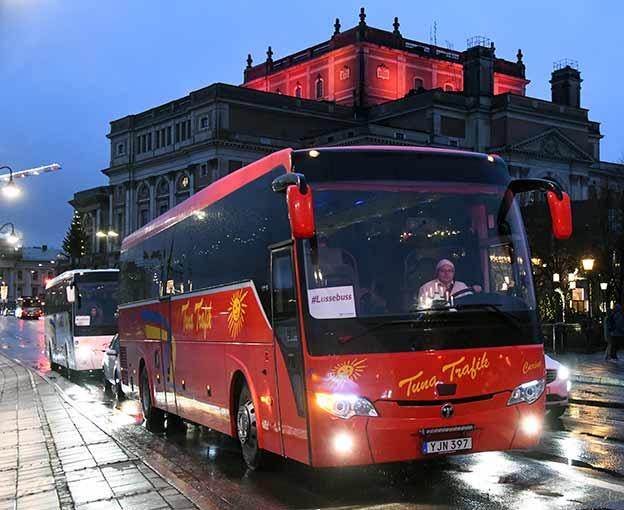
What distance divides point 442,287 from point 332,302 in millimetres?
1029

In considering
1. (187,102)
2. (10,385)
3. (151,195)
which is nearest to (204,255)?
(10,385)

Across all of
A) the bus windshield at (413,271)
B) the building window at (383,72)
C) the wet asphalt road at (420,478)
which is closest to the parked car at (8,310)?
the building window at (383,72)

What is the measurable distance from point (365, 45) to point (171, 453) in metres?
90.9

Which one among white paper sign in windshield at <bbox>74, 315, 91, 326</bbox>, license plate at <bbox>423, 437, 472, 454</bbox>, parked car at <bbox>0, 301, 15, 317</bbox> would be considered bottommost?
license plate at <bbox>423, 437, 472, 454</bbox>

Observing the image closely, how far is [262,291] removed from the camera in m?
9.13

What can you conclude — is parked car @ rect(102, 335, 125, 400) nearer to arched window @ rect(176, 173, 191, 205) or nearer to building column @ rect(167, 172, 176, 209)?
arched window @ rect(176, 173, 191, 205)

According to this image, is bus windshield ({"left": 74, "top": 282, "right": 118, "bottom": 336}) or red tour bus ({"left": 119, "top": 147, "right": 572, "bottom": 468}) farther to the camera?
bus windshield ({"left": 74, "top": 282, "right": 118, "bottom": 336})

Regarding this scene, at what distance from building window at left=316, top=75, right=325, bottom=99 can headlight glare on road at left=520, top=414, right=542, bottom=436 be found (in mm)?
97812

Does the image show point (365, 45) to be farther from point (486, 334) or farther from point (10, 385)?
point (486, 334)

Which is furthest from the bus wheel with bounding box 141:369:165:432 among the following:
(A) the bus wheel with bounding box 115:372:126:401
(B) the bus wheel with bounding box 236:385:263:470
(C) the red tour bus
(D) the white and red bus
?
(D) the white and red bus

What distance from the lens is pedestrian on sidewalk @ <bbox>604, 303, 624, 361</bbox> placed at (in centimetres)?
2917

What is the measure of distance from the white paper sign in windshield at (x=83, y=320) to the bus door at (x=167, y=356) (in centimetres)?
1280

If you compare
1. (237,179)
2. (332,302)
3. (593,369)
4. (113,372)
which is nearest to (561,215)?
(332,302)

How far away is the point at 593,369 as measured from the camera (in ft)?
86.3
